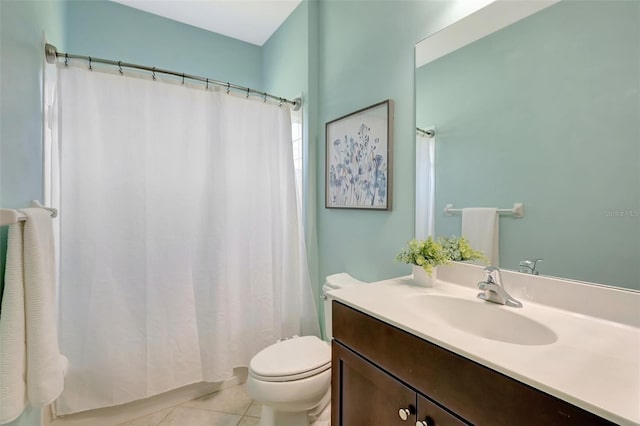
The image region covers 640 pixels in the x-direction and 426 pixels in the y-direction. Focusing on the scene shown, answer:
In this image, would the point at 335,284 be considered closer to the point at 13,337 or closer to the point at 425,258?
the point at 425,258

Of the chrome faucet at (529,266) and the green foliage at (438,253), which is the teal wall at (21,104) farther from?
the chrome faucet at (529,266)

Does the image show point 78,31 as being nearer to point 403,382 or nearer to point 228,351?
point 228,351

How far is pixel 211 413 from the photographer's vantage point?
1661 mm

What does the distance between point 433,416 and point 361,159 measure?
129cm

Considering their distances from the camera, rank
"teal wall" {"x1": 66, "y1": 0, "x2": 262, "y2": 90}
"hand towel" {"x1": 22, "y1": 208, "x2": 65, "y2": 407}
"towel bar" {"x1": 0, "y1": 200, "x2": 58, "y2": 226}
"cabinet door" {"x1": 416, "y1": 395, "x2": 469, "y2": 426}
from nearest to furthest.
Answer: "cabinet door" {"x1": 416, "y1": 395, "x2": 469, "y2": 426} < "towel bar" {"x1": 0, "y1": 200, "x2": 58, "y2": 226} < "hand towel" {"x1": 22, "y1": 208, "x2": 65, "y2": 407} < "teal wall" {"x1": 66, "y1": 0, "x2": 262, "y2": 90}

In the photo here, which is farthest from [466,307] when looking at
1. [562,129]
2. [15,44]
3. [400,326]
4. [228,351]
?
[15,44]

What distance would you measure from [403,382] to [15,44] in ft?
5.68

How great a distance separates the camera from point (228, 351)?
1.80m

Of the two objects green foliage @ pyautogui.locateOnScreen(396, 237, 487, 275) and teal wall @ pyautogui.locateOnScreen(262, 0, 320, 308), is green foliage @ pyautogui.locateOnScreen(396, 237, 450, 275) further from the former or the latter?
teal wall @ pyautogui.locateOnScreen(262, 0, 320, 308)

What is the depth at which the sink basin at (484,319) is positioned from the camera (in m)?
0.83

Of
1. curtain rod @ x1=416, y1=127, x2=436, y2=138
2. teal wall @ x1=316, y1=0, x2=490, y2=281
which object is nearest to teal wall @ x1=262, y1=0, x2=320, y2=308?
teal wall @ x1=316, y1=0, x2=490, y2=281

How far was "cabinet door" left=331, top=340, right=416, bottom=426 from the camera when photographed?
798 mm

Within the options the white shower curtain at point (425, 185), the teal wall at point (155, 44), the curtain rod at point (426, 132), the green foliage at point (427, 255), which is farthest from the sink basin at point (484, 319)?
the teal wall at point (155, 44)

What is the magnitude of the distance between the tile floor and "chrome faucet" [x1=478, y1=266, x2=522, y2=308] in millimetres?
1448
